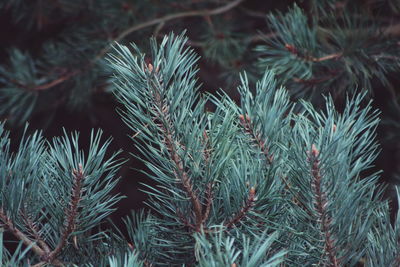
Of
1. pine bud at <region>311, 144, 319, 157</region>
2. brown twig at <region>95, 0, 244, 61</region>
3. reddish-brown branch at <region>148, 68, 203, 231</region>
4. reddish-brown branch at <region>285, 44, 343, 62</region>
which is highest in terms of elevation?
brown twig at <region>95, 0, 244, 61</region>

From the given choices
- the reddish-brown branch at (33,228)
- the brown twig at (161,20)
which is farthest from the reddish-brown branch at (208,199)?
the brown twig at (161,20)

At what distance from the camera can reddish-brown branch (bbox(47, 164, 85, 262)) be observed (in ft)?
1.36

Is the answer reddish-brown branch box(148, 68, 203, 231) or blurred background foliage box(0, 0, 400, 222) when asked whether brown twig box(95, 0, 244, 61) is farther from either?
reddish-brown branch box(148, 68, 203, 231)

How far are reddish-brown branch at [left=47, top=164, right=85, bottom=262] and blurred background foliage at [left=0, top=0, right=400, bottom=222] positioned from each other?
0.42m

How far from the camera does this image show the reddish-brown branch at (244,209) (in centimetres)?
39

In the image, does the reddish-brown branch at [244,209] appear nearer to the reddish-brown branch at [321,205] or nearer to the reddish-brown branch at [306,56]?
the reddish-brown branch at [321,205]

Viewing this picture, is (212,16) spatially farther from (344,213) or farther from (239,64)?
(344,213)

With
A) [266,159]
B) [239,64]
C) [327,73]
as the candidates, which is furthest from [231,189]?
[239,64]

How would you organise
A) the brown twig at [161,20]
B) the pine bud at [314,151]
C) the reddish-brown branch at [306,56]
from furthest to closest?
1. the brown twig at [161,20]
2. the reddish-brown branch at [306,56]
3. the pine bud at [314,151]

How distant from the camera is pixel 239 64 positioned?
1042 millimetres

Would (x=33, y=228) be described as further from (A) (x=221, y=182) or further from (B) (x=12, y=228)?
(A) (x=221, y=182)

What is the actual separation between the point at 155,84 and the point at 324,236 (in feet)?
0.52

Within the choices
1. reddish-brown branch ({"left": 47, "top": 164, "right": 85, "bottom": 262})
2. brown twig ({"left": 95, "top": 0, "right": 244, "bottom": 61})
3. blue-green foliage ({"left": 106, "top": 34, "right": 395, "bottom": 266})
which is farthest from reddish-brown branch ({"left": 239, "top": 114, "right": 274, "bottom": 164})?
brown twig ({"left": 95, "top": 0, "right": 244, "bottom": 61})

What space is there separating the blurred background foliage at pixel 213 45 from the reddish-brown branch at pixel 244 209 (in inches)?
15.5
